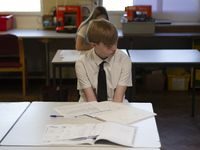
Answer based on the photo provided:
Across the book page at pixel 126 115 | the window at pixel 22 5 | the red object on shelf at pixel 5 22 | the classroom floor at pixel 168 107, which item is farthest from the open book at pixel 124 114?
the window at pixel 22 5

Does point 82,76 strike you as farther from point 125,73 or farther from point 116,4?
point 116,4

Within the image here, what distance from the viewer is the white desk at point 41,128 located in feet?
4.66

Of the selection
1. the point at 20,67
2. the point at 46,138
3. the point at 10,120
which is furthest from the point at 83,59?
the point at 20,67

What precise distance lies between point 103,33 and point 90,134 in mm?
769

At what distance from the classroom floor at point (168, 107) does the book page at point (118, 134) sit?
1.36 m

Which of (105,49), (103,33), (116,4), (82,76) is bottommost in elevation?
(82,76)

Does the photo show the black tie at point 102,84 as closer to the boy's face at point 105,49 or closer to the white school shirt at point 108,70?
the white school shirt at point 108,70

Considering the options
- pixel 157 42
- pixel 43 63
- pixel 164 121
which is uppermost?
pixel 157 42

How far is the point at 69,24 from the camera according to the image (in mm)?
4586

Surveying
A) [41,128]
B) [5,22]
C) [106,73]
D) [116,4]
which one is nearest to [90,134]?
[41,128]

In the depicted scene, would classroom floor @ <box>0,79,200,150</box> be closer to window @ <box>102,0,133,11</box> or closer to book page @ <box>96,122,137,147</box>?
window @ <box>102,0,133,11</box>

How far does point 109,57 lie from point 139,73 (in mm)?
2705

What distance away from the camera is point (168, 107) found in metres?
3.82

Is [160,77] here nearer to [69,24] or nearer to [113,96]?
[69,24]
